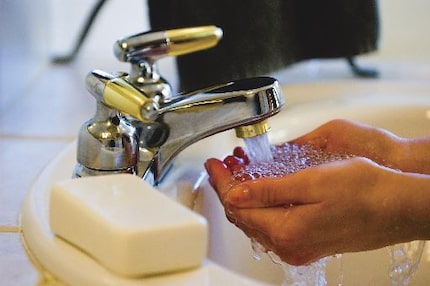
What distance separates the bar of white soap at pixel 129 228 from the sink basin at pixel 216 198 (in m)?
0.01

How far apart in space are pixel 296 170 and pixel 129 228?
9.4 inches

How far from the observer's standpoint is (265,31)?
0.94 m

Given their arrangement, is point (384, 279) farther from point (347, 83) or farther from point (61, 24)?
point (61, 24)

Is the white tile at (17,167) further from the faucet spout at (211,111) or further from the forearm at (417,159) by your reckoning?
the forearm at (417,159)

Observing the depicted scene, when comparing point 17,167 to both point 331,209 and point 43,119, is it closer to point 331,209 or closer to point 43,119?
point 43,119

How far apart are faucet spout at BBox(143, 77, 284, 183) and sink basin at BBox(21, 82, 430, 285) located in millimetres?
47

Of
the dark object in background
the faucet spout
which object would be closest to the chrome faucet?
the faucet spout

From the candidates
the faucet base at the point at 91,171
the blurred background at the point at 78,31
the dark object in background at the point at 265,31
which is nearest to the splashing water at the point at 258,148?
the faucet base at the point at 91,171

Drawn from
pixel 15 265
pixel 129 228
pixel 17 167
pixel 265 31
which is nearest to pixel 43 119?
pixel 17 167

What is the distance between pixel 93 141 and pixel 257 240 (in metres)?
0.15

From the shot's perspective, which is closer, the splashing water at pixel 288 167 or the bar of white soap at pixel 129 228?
the bar of white soap at pixel 129 228

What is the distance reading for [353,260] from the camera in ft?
2.56

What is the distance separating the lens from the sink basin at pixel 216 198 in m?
0.52

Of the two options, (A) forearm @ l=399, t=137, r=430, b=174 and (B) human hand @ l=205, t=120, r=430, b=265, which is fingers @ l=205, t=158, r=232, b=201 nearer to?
(B) human hand @ l=205, t=120, r=430, b=265
